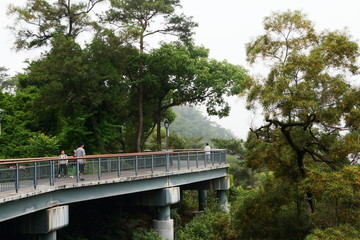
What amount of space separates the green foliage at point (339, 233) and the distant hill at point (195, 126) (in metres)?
120

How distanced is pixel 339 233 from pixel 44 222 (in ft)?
32.5

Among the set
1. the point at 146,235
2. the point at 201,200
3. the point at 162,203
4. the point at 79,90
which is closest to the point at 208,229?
the point at 162,203

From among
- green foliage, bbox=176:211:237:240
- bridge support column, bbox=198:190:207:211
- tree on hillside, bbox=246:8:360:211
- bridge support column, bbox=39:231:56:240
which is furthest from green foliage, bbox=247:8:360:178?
bridge support column, bbox=198:190:207:211

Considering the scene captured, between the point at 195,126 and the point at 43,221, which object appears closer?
the point at 43,221

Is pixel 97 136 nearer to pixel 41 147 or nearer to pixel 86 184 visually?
pixel 41 147

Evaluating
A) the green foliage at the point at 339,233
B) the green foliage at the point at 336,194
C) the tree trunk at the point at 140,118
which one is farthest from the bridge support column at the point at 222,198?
the green foliage at the point at 339,233

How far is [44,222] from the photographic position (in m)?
14.4

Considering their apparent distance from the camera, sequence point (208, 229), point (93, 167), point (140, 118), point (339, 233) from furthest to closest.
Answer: point (140, 118)
point (208, 229)
point (93, 167)
point (339, 233)

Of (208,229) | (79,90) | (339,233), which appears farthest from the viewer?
(79,90)

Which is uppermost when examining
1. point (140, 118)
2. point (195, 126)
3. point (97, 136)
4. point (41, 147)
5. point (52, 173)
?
point (195, 126)

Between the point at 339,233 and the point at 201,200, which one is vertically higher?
the point at 339,233

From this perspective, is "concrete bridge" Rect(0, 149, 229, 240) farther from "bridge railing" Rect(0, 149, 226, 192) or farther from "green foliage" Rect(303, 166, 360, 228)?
"green foliage" Rect(303, 166, 360, 228)

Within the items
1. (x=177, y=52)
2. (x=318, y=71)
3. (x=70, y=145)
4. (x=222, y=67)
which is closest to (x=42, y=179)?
(x=318, y=71)

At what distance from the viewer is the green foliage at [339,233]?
13047 mm
